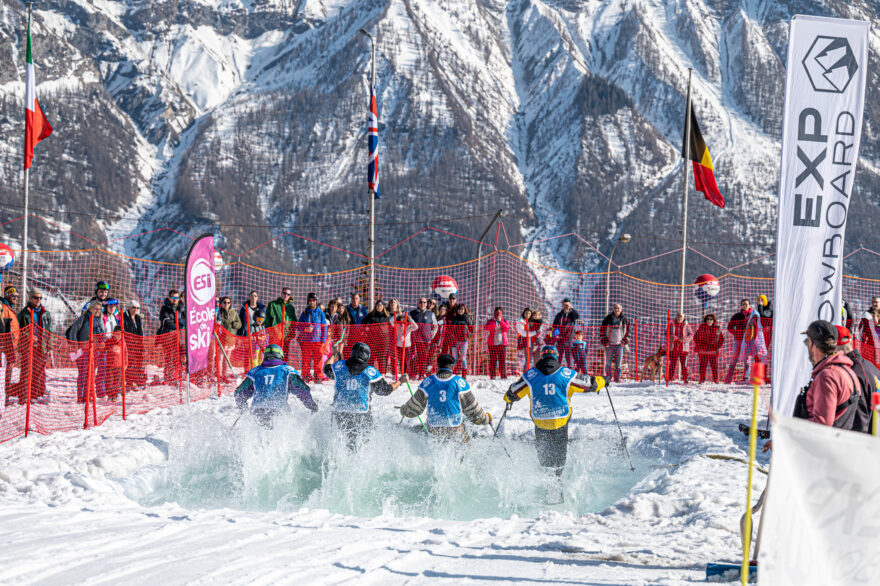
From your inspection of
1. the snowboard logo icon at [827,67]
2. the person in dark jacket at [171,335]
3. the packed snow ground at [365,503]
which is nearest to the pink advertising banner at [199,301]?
the packed snow ground at [365,503]

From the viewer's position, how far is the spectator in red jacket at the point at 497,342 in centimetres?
1456

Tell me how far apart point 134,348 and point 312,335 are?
3106 millimetres

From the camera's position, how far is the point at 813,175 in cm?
670

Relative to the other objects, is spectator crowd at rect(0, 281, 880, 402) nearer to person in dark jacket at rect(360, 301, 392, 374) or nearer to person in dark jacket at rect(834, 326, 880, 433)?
person in dark jacket at rect(360, 301, 392, 374)

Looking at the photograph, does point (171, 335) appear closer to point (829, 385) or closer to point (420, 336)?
point (420, 336)

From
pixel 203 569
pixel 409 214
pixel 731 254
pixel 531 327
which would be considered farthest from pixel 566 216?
pixel 203 569

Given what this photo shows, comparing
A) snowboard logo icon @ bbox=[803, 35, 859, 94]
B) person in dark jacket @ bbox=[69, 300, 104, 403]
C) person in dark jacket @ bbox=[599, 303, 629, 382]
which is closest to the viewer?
snowboard logo icon @ bbox=[803, 35, 859, 94]

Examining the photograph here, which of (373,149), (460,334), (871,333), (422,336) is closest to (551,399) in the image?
(460,334)

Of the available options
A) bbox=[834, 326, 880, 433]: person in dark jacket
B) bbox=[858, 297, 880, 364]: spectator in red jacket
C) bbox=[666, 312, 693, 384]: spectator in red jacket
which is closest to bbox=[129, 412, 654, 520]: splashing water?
bbox=[834, 326, 880, 433]: person in dark jacket

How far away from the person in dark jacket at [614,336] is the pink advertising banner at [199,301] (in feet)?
24.8

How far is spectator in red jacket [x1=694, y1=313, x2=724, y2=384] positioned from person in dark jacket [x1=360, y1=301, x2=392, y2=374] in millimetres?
5921

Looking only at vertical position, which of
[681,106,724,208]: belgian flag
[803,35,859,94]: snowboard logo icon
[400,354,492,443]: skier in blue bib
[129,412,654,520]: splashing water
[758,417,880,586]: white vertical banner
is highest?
[681,106,724,208]: belgian flag

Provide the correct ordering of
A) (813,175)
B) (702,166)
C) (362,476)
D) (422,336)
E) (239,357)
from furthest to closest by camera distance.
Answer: (702,166), (422,336), (239,357), (362,476), (813,175)

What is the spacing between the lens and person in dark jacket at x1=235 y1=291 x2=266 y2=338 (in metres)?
13.9
